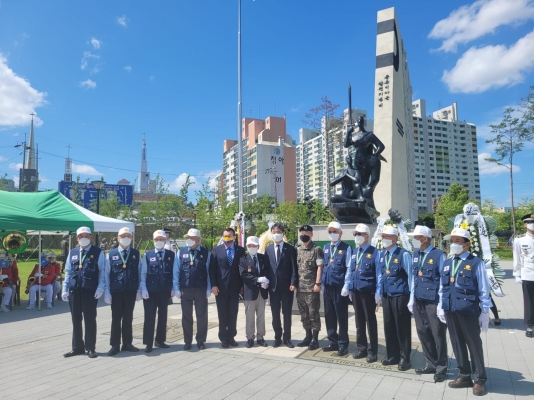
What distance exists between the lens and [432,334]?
5145 mm

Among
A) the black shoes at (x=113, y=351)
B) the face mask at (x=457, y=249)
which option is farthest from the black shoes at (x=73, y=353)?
the face mask at (x=457, y=249)

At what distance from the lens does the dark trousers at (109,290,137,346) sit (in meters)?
6.44

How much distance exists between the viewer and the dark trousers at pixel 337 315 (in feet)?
19.9

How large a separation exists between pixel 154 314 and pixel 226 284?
131cm

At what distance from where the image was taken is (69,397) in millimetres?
4531

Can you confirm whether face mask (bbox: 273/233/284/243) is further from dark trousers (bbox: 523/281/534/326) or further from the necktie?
dark trousers (bbox: 523/281/534/326)

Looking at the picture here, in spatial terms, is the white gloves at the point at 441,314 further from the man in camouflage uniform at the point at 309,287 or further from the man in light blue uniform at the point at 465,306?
the man in camouflage uniform at the point at 309,287

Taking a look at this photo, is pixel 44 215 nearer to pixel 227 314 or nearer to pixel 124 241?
pixel 124 241

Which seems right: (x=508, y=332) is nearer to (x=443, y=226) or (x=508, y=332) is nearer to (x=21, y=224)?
(x=21, y=224)

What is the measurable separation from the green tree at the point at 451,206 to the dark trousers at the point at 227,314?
3647cm

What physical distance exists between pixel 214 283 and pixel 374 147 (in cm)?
850

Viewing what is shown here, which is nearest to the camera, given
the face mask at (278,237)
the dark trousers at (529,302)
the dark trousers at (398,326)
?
the dark trousers at (398,326)

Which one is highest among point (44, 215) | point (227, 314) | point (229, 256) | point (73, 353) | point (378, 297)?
point (44, 215)

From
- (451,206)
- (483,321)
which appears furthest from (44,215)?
(451,206)
